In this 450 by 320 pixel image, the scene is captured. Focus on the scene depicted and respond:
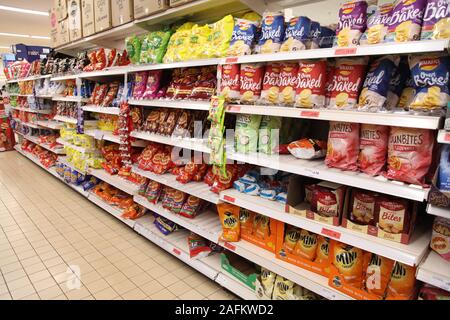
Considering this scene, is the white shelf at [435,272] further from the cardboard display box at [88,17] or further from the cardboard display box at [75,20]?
the cardboard display box at [75,20]

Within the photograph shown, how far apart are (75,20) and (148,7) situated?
199 centimetres

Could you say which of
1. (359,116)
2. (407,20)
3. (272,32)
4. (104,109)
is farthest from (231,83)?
(104,109)

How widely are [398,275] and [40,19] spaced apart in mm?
10031

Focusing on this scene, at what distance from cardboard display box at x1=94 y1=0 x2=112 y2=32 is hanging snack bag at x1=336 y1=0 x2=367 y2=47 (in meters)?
2.51

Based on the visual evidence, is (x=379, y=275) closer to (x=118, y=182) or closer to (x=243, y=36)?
(x=243, y=36)

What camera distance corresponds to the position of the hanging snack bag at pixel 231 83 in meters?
1.84

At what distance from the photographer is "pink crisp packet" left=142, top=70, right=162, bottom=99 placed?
2629 millimetres

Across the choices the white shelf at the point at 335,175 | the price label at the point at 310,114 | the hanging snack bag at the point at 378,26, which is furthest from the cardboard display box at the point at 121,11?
the hanging snack bag at the point at 378,26

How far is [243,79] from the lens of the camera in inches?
71.2

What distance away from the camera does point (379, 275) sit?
4.55 feet

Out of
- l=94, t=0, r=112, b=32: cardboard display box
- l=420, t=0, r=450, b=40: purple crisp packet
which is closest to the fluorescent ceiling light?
l=94, t=0, r=112, b=32: cardboard display box

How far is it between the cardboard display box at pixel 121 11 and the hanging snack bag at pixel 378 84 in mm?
2236
